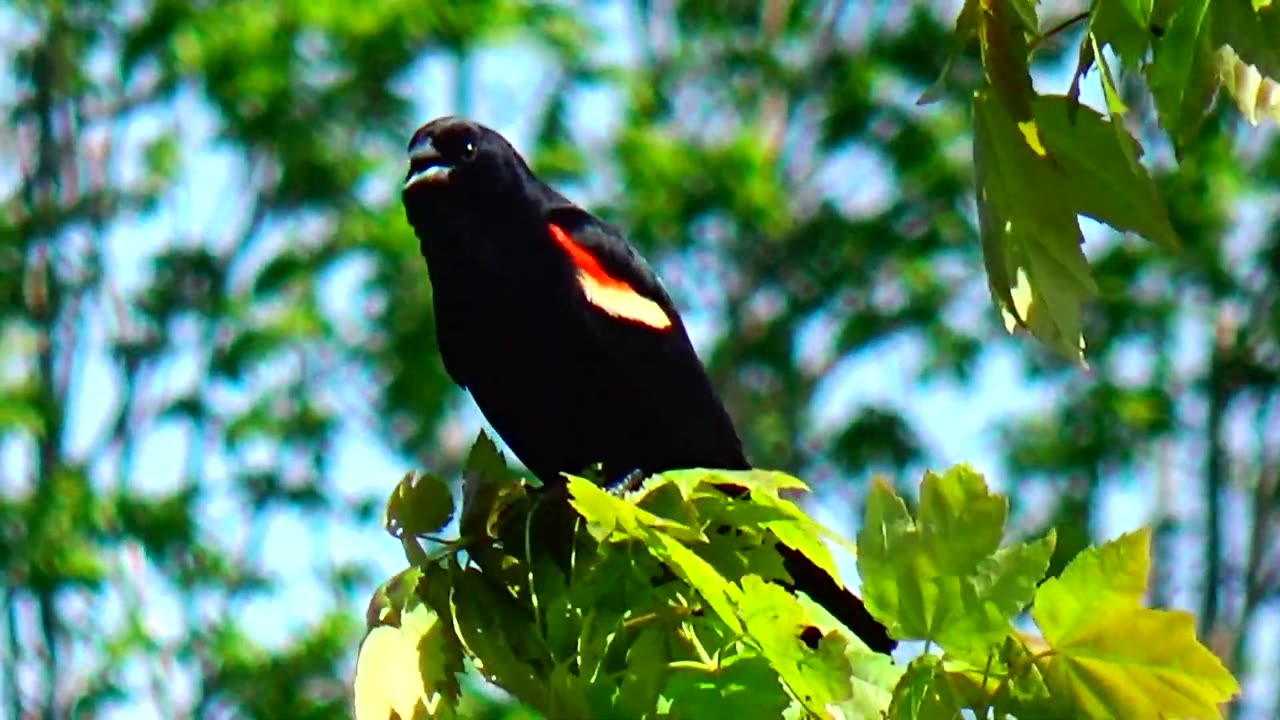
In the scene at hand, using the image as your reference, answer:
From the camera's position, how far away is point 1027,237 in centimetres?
158

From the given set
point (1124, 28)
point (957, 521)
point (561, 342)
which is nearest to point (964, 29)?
point (1124, 28)

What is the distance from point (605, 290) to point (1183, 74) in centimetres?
174

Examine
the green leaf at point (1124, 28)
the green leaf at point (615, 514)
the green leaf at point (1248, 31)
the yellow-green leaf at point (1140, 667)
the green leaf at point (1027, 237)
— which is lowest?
the yellow-green leaf at point (1140, 667)

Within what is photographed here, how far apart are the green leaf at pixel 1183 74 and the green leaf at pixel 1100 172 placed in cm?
4

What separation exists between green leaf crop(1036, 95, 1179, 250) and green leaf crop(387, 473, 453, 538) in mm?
682

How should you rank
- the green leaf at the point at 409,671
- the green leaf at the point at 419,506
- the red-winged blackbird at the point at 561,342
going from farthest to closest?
the red-winged blackbird at the point at 561,342 → the green leaf at the point at 419,506 → the green leaf at the point at 409,671

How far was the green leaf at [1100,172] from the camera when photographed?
157 centimetres

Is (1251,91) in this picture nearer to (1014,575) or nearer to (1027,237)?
(1027,237)

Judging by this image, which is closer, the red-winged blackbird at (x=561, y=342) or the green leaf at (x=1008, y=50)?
the green leaf at (x=1008, y=50)

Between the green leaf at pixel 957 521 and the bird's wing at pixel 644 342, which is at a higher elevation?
the bird's wing at pixel 644 342

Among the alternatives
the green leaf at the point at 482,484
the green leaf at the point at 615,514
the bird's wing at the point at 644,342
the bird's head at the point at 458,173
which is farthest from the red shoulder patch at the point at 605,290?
the green leaf at the point at 615,514

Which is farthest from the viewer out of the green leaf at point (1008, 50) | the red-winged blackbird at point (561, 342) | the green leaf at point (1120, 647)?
the red-winged blackbird at point (561, 342)

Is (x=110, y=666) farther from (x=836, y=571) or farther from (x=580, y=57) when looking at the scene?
(x=836, y=571)

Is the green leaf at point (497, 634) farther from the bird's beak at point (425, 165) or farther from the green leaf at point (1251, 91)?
the bird's beak at point (425, 165)
